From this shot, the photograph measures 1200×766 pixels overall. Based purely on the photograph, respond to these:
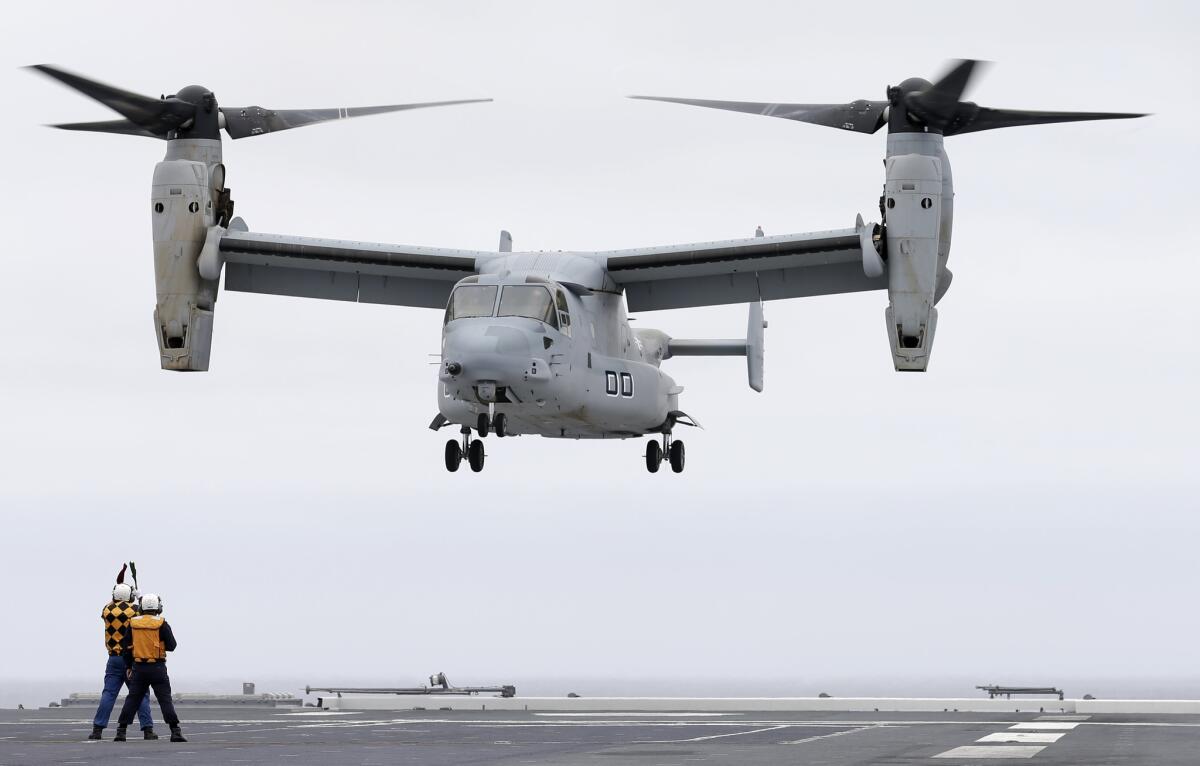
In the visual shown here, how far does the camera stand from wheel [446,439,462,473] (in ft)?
107

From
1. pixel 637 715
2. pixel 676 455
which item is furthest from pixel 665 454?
pixel 637 715

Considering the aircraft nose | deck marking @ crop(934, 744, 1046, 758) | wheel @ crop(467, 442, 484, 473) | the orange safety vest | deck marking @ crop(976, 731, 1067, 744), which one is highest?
the aircraft nose

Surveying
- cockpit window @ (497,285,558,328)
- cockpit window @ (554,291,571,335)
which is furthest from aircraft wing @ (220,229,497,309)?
cockpit window @ (497,285,558,328)

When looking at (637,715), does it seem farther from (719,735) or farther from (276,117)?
(276,117)

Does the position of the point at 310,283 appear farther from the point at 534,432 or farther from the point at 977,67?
the point at 977,67

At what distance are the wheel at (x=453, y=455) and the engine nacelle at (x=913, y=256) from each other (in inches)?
355

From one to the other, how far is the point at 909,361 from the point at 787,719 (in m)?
7.20

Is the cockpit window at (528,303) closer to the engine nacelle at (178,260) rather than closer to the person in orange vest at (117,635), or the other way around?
the engine nacelle at (178,260)

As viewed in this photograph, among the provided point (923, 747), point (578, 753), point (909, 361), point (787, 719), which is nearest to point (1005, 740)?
point (923, 747)

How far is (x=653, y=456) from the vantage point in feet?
123

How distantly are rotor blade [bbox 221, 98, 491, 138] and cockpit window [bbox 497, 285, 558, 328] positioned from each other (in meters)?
6.45

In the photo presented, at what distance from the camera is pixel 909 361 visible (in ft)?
100

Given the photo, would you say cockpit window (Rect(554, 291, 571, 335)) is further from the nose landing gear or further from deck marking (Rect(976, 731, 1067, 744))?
deck marking (Rect(976, 731, 1067, 744))

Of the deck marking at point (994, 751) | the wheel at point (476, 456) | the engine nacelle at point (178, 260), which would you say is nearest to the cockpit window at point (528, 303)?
the wheel at point (476, 456)
